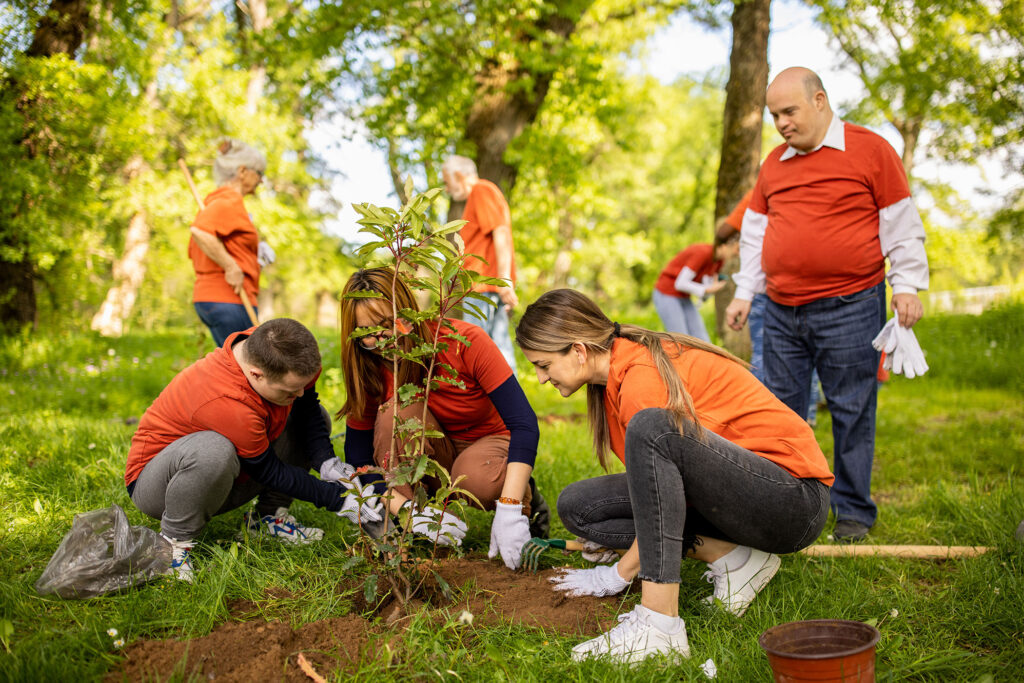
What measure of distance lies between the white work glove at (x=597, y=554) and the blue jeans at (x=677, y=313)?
3500 mm

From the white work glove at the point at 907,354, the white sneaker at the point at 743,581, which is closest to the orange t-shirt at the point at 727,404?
the white sneaker at the point at 743,581

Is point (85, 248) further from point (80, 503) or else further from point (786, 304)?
point (786, 304)

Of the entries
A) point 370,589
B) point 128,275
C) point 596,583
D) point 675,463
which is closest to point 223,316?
point 370,589

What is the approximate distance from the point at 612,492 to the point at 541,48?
21.2 feet

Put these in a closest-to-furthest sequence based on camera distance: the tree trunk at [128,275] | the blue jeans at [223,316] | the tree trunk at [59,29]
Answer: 1. the blue jeans at [223,316]
2. the tree trunk at [59,29]
3. the tree trunk at [128,275]

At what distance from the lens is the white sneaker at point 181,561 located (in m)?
2.34

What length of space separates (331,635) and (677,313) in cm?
449

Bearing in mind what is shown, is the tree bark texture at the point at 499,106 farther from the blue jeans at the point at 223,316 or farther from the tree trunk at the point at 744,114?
the blue jeans at the point at 223,316

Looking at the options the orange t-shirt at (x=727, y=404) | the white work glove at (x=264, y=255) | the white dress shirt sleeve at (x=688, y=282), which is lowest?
the orange t-shirt at (x=727, y=404)

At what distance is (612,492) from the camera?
2432 millimetres

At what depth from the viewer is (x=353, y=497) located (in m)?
2.65

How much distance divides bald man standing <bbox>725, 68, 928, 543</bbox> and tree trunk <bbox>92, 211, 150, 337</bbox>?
11.4 meters

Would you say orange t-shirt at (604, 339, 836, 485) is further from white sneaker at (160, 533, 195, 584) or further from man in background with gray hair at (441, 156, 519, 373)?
man in background with gray hair at (441, 156, 519, 373)

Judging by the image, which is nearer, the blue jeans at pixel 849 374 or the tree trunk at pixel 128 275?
the blue jeans at pixel 849 374
